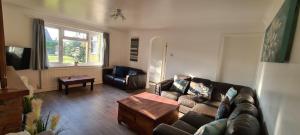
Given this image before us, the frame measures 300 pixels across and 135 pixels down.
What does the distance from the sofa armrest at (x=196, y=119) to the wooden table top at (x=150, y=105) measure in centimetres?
35

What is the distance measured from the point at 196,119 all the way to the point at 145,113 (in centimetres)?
82

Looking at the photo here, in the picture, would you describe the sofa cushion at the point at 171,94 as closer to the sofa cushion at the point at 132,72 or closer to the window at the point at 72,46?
the sofa cushion at the point at 132,72

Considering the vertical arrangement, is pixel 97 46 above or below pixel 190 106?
above

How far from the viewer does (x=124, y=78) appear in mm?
5184

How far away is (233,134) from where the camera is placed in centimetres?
125

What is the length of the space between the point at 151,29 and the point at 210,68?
8.29 ft

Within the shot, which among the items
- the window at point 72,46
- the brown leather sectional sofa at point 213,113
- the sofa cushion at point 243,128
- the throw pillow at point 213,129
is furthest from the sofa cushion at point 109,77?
the sofa cushion at point 243,128

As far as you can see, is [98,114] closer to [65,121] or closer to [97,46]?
[65,121]

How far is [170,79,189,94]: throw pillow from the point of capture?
3809mm

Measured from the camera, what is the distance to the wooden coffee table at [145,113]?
236 centimetres

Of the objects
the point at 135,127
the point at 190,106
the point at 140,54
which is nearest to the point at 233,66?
the point at 190,106

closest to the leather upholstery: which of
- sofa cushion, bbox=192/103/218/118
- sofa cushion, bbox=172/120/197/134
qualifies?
sofa cushion, bbox=192/103/218/118

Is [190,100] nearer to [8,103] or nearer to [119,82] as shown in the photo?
[119,82]

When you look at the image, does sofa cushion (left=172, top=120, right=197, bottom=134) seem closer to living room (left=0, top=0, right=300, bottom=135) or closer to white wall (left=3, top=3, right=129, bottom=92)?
living room (left=0, top=0, right=300, bottom=135)
